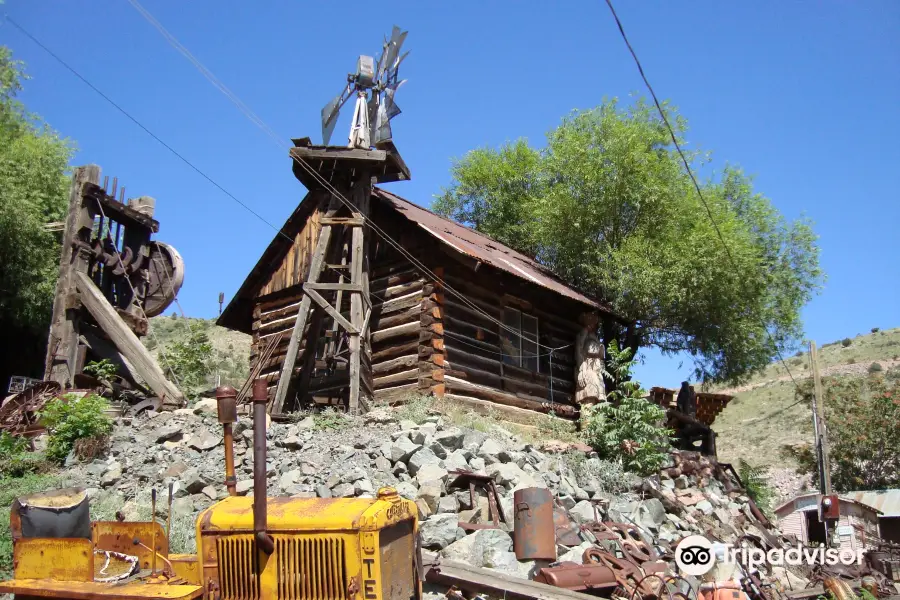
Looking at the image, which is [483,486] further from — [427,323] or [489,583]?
[427,323]

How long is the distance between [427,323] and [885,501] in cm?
2224

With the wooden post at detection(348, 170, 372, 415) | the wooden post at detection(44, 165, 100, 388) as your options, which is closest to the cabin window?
the wooden post at detection(348, 170, 372, 415)

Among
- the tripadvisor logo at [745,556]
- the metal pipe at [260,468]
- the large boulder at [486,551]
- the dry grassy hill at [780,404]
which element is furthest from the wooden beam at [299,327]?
the dry grassy hill at [780,404]

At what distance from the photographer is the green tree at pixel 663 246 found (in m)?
19.9

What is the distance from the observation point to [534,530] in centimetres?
943

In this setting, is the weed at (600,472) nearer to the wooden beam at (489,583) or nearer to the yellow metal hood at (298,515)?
the wooden beam at (489,583)

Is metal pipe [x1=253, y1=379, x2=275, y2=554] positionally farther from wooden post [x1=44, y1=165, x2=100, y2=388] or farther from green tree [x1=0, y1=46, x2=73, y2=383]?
green tree [x1=0, y1=46, x2=73, y2=383]

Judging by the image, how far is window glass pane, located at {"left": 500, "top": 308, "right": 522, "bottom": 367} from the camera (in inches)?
704

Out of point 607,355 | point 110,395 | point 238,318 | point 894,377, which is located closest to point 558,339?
point 607,355

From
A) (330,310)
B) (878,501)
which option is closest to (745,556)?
(330,310)

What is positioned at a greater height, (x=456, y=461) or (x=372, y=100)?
(x=372, y=100)

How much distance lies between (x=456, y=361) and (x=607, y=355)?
17.8 feet

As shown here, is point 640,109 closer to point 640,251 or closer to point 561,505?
point 640,251

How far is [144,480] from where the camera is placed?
11172 mm
